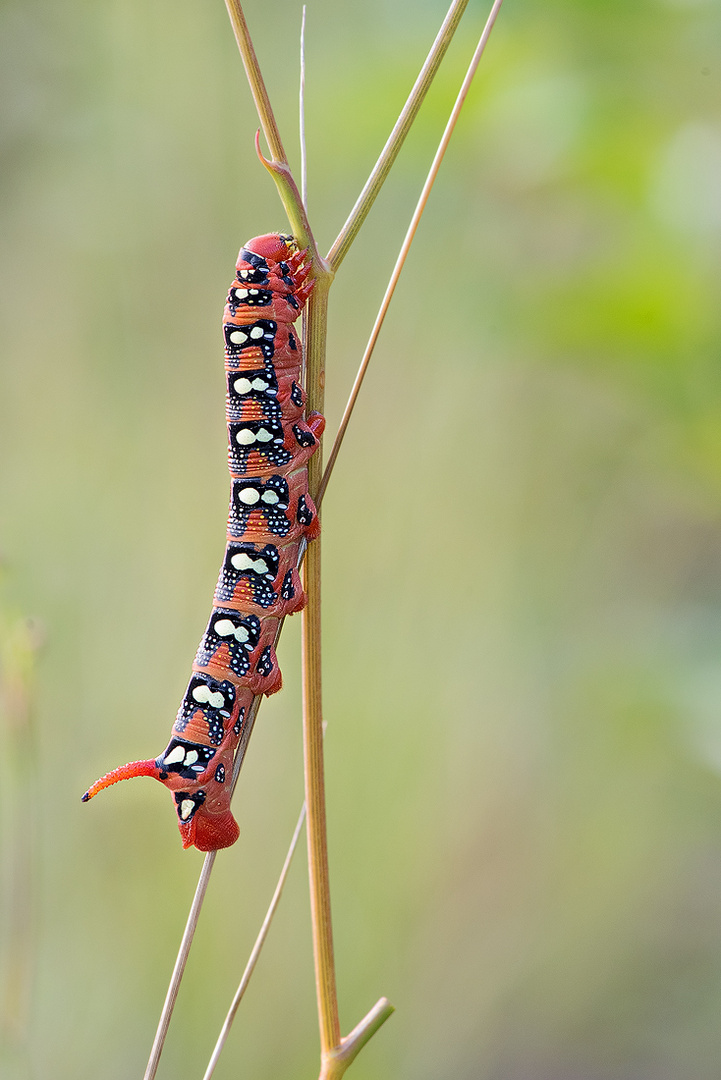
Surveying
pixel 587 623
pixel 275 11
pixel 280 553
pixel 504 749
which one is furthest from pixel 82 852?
pixel 275 11

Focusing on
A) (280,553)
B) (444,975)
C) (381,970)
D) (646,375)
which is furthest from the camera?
(444,975)

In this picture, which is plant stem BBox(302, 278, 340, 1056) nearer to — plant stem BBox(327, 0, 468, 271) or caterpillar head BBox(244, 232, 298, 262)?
plant stem BBox(327, 0, 468, 271)

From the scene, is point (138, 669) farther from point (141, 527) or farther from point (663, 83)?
point (663, 83)

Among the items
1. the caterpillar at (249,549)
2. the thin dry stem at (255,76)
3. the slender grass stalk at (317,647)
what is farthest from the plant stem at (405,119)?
the caterpillar at (249,549)

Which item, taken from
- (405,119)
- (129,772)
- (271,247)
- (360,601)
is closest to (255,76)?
(405,119)

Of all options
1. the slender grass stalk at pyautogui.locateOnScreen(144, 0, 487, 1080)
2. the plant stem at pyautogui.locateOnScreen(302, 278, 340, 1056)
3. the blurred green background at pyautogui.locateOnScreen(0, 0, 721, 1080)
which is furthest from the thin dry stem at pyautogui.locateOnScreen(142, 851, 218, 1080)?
the blurred green background at pyautogui.locateOnScreen(0, 0, 721, 1080)

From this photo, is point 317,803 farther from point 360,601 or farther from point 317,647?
point 360,601
